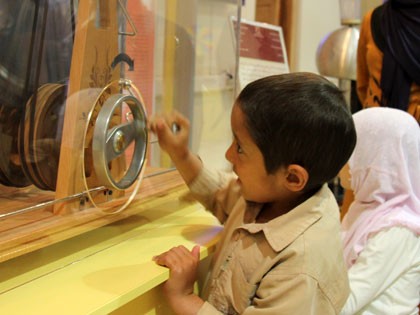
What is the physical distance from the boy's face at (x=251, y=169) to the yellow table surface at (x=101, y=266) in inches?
6.6

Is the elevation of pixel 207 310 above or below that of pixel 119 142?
below

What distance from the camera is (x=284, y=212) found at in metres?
0.87

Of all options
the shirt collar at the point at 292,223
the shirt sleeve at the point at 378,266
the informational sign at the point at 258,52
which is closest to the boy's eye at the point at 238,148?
the shirt collar at the point at 292,223

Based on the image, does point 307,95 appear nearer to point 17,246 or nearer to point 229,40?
point 17,246

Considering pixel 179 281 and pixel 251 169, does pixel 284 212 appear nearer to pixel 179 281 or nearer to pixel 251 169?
pixel 251 169

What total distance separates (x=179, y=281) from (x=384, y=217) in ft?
1.82

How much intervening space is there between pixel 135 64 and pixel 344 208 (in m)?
0.84

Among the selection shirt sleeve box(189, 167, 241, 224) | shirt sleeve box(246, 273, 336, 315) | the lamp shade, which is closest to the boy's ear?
shirt sleeve box(246, 273, 336, 315)

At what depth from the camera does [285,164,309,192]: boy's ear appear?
2.57ft

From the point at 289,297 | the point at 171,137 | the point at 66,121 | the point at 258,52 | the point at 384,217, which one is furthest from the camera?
the point at 258,52

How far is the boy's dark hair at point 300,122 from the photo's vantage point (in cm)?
75

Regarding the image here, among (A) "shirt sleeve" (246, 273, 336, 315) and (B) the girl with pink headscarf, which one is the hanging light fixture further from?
(A) "shirt sleeve" (246, 273, 336, 315)

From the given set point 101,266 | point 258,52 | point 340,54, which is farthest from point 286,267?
point 340,54

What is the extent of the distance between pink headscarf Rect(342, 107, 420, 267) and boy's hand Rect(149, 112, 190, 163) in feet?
1.50
